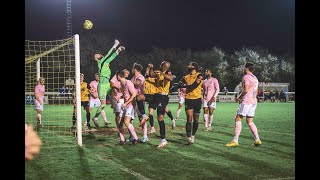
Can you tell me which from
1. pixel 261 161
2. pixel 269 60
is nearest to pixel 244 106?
pixel 261 161

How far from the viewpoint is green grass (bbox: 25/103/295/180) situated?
287 inches

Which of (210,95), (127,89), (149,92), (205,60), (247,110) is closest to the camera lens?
(247,110)

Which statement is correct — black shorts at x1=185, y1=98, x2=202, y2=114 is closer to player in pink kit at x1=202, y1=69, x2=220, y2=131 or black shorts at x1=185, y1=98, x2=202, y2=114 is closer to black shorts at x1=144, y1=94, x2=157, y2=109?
black shorts at x1=144, y1=94, x2=157, y2=109

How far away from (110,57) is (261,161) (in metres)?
7.08

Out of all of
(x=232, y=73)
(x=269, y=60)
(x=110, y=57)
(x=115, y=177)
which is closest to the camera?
(x=115, y=177)

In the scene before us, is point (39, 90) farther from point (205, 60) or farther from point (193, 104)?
point (205, 60)

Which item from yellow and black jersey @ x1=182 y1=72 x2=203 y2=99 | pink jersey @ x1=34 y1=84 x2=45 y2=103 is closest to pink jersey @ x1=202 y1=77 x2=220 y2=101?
yellow and black jersey @ x1=182 y1=72 x2=203 y2=99

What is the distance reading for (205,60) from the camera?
68500 millimetres

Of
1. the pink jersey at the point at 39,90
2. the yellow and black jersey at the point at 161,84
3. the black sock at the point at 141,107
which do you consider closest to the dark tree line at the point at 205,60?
the pink jersey at the point at 39,90

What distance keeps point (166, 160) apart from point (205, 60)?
199 feet

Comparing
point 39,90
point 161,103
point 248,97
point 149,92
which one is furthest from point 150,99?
point 39,90

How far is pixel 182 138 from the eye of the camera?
40.3 feet

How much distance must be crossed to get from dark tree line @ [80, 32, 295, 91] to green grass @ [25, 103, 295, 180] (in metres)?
45.4
